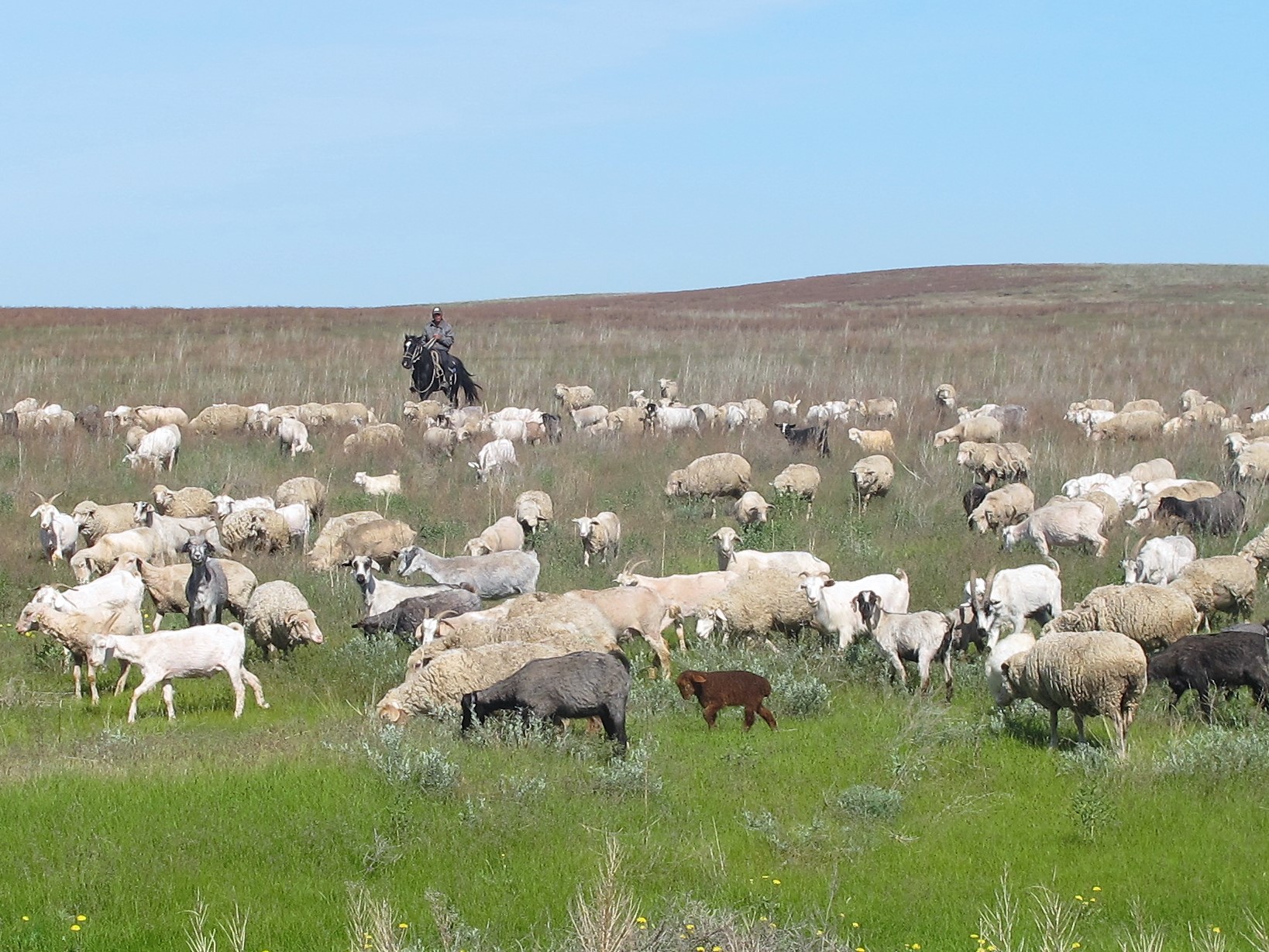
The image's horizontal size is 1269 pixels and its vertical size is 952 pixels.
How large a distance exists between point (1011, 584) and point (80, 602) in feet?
30.5

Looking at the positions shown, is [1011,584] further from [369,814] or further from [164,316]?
[164,316]

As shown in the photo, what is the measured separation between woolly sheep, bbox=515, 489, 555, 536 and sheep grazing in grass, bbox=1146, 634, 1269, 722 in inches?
378

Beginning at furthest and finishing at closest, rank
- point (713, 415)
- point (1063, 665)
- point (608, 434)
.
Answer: point (713, 415) < point (608, 434) < point (1063, 665)

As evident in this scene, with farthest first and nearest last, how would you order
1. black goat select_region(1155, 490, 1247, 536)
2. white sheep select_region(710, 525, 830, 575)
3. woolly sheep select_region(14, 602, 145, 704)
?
black goat select_region(1155, 490, 1247, 536)
white sheep select_region(710, 525, 830, 575)
woolly sheep select_region(14, 602, 145, 704)

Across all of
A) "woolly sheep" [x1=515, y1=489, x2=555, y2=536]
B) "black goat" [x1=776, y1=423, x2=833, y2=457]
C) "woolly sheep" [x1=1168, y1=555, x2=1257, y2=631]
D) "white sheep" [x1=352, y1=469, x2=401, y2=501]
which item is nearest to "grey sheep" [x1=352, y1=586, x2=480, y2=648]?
"woolly sheep" [x1=515, y1=489, x2=555, y2=536]

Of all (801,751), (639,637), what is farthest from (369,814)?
(639,637)

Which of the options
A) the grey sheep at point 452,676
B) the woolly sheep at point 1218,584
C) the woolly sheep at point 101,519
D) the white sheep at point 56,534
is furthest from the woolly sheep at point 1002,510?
the white sheep at point 56,534

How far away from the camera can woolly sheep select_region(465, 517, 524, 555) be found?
1733 cm

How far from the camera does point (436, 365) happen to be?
99.0 ft

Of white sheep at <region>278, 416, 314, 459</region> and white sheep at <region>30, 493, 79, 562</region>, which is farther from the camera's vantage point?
white sheep at <region>278, 416, 314, 459</region>

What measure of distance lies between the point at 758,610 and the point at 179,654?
5758 millimetres

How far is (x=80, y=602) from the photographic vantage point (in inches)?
529

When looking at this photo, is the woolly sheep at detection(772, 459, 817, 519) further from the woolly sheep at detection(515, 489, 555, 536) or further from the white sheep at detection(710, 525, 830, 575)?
the white sheep at detection(710, 525, 830, 575)

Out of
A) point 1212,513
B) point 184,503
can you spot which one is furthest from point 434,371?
point 1212,513
